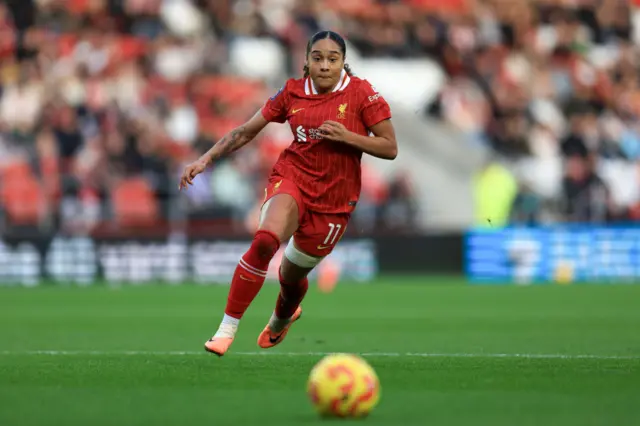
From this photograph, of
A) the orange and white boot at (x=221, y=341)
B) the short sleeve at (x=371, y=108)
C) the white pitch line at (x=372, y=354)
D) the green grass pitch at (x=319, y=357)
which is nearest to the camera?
the green grass pitch at (x=319, y=357)

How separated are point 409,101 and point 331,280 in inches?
207

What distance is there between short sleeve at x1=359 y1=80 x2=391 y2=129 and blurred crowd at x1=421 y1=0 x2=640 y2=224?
1386 cm

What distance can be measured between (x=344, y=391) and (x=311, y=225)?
9.42ft

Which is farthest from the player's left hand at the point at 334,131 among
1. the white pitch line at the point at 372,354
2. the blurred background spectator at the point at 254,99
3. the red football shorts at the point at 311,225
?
the blurred background spectator at the point at 254,99

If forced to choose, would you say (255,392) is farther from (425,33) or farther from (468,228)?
(425,33)

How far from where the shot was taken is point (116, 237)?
70.4 feet

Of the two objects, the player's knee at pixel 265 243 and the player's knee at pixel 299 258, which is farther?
the player's knee at pixel 299 258

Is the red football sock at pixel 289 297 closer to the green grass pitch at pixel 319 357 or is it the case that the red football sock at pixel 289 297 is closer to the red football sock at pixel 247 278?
the green grass pitch at pixel 319 357

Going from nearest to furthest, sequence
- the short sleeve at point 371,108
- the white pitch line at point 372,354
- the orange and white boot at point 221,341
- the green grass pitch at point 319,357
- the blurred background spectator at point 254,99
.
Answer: the green grass pitch at point 319,357, the orange and white boot at point 221,341, the short sleeve at point 371,108, the white pitch line at point 372,354, the blurred background spectator at point 254,99

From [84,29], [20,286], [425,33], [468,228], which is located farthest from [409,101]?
[20,286]

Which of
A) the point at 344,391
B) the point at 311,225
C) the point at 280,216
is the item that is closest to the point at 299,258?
the point at 311,225

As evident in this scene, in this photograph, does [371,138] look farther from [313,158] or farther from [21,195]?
[21,195]

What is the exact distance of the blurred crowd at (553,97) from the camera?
22.9 meters

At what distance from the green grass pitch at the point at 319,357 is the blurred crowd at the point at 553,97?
5696 mm
